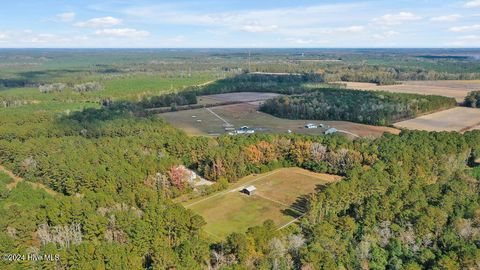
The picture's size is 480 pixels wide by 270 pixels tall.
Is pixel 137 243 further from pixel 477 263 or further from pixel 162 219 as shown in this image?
pixel 477 263

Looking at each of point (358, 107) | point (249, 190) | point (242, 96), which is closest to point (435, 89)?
point (358, 107)

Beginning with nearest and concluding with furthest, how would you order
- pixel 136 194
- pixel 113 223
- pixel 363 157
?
pixel 113 223 < pixel 136 194 < pixel 363 157

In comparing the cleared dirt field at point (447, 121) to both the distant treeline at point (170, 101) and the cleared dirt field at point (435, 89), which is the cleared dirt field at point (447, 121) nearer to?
the cleared dirt field at point (435, 89)

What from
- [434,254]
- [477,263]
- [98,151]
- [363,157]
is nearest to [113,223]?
[98,151]

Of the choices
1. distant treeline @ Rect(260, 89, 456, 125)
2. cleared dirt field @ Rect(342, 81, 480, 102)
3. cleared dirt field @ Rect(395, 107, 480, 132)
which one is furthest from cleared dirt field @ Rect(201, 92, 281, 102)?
cleared dirt field @ Rect(395, 107, 480, 132)

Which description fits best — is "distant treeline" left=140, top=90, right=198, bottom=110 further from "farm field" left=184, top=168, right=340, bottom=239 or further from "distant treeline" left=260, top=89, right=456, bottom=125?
"farm field" left=184, top=168, right=340, bottom=239

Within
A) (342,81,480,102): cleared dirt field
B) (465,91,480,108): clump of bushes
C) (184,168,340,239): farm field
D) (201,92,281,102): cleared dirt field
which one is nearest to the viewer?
(184,168,340,239): farm field
